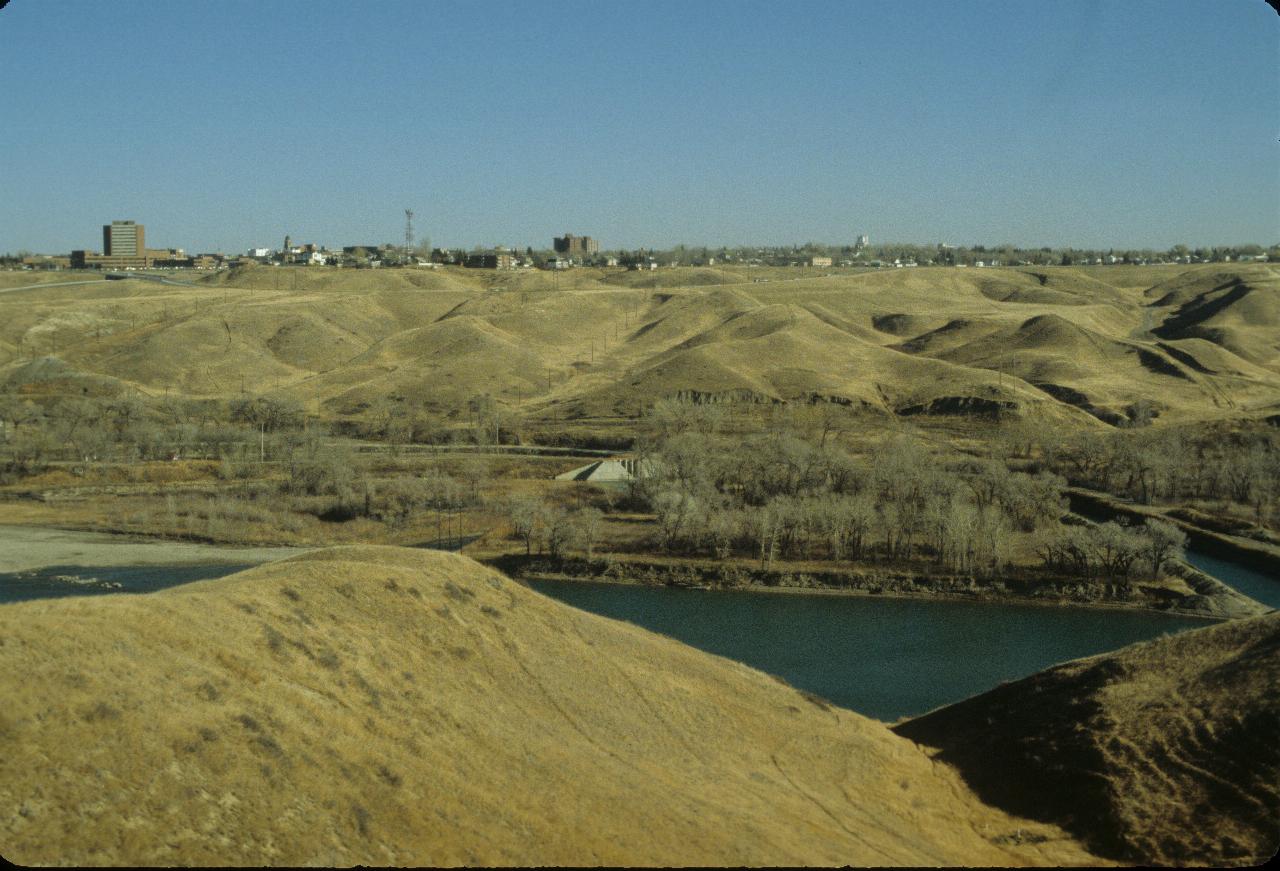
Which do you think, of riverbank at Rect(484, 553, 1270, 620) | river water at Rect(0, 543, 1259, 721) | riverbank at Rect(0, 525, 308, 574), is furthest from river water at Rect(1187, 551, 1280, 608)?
riverbank at Rect(0, 525, 308, 574)

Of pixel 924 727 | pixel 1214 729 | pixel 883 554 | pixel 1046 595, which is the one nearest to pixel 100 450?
pixel 883 554

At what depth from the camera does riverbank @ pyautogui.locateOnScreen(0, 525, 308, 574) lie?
137ft

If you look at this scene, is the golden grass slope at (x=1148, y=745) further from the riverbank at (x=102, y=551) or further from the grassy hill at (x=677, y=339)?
the grassy hill at (x=677, y=339)

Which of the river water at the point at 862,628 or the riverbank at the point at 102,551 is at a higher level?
the river water at the point at 862,628

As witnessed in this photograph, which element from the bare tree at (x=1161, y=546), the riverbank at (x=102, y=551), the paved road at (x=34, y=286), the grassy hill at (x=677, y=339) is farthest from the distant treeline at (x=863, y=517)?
the paved road at (x=34, y=286)

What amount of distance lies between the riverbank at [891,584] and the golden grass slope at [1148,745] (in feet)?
47.8

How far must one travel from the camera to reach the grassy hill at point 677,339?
78.0 metres

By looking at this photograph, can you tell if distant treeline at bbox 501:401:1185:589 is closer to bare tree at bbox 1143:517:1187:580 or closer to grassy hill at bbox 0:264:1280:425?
bare tree at bbox 1143:517:1187:580

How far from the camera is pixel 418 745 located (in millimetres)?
16234

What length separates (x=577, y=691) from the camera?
67.1 feet

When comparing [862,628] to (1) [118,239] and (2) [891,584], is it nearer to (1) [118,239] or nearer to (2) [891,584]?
(2) [891,584]

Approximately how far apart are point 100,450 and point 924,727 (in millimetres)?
49878

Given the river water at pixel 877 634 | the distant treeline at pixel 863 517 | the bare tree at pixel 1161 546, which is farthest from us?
the distant treeline at pixel 863 517

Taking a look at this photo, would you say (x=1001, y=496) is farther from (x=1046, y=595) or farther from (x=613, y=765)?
(x=613, y=765)
